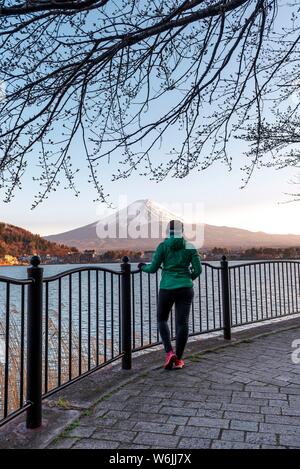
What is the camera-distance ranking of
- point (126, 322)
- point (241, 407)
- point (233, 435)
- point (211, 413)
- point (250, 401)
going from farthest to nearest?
point (126, 322), point (250, 401), point (241, 407), point (211, 413), point (233, 435)

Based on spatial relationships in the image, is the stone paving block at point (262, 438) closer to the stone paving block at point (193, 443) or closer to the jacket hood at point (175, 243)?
the stone paving block at point (193, 443)

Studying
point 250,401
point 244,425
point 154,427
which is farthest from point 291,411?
point 154,427

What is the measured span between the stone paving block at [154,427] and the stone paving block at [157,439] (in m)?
→ 0.06

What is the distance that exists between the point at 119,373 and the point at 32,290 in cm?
186

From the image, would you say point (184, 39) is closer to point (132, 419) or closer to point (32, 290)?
point (32, 290)

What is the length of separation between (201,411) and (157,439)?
0.66 meters

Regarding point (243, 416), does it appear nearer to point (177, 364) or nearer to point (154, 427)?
point (154, 427)

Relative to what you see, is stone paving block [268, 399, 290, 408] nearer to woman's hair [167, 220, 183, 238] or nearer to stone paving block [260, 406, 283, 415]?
stone paving block [260, 406, 283, 415]

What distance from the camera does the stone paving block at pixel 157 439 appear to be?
8.72 feet

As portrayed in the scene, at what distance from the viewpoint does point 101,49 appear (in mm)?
4812

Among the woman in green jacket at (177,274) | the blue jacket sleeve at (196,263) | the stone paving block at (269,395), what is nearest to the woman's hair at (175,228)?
the woman in green jacket at (177,274)

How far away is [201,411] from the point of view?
3.26 m

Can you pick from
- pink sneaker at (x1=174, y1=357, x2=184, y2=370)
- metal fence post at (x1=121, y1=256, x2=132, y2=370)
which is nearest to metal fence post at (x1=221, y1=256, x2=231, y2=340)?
pink sneaker at (x1=174, y1=357, x2=184, y2=370)
